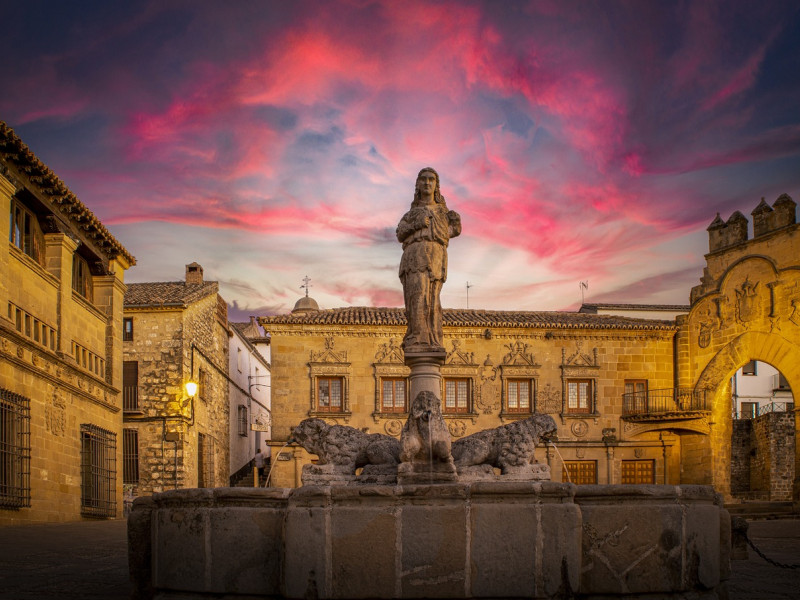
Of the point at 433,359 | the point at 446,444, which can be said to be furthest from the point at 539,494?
the point at 433,359

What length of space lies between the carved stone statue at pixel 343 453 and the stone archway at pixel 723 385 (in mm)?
21202

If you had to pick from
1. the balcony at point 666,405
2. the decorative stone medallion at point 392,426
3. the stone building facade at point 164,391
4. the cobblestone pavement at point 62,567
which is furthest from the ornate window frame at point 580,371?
the cobblestone pavement at point 62,567

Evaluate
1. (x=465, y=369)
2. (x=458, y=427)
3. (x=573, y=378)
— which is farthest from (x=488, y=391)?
(x=573, y=378)

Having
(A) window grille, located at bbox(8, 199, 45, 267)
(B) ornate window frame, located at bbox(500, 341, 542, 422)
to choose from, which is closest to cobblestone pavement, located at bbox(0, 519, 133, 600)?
(A) window grille, located at bbox(8, 199, 45, 267)

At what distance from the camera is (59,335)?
64.8 ft

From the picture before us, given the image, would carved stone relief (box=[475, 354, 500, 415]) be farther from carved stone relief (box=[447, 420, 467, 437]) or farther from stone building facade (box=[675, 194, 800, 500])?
stone building facade (box=[675, 194, 800, 500])

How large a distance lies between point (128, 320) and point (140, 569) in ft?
84.0

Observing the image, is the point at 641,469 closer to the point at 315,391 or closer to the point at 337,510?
the point at 315,391

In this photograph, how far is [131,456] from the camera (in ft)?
96.6

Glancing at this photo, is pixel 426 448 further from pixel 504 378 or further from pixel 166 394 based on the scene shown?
pixel 166 394

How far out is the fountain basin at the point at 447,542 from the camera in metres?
5.49

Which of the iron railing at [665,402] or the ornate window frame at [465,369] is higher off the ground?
the ornate window frame at [465,369]

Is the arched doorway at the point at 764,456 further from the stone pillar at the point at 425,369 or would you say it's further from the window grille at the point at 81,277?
the stone pillar at the point at 425,369

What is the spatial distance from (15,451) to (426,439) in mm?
11851
